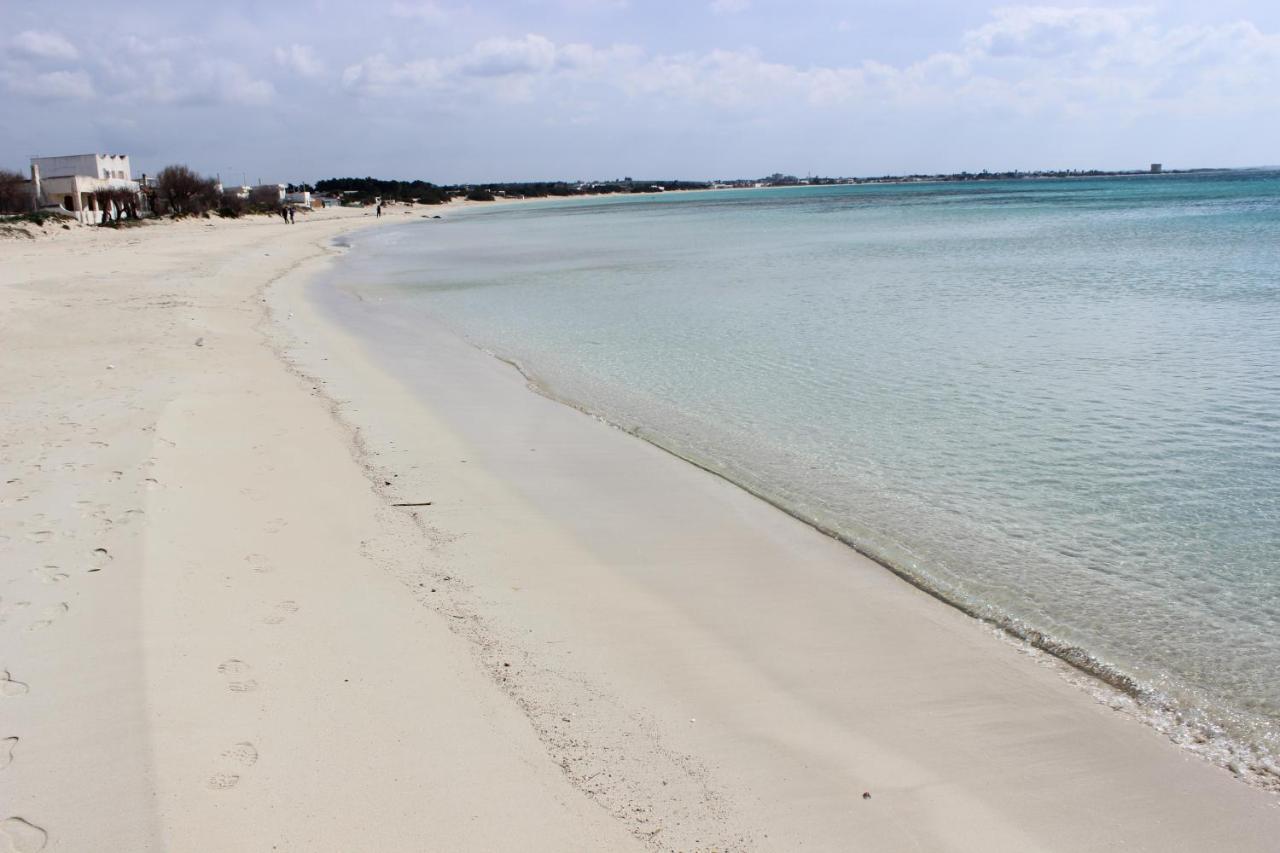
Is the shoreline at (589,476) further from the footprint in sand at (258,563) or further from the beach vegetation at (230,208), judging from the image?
the beach vegetation at (230,208)

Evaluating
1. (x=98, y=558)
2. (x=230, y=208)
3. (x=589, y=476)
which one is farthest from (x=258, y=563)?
(x=230, y=208)

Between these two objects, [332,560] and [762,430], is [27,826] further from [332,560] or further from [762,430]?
[762,430]

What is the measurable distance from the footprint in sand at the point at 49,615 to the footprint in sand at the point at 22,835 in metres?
1.44

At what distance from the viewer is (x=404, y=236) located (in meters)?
50.0

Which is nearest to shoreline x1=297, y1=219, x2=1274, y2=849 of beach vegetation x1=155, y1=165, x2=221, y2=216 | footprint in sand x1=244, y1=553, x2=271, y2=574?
footprint in sand x1=244, y1=553, x2=271, y2=574

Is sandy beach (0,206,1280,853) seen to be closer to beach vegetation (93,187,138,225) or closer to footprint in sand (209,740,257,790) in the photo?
footprint in sand (209,740,257,790)

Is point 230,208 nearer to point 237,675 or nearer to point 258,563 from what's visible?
point 258,563

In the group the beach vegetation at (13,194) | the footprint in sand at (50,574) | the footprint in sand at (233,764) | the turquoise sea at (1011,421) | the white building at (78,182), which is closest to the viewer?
the footprint in sand at (233,764)

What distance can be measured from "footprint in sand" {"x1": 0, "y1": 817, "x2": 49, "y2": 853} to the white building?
5106cm

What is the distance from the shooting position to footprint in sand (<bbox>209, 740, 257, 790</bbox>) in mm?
2891

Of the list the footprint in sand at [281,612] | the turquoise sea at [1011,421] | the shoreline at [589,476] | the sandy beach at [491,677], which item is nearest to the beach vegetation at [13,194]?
→ the turquoise sea at [1011,421]

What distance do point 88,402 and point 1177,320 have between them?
1610cm

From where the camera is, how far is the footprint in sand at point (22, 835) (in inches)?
102

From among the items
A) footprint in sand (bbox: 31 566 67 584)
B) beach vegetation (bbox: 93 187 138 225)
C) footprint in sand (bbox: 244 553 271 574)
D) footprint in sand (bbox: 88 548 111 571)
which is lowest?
footprint in sand (bbox: 244 553 271 574)
